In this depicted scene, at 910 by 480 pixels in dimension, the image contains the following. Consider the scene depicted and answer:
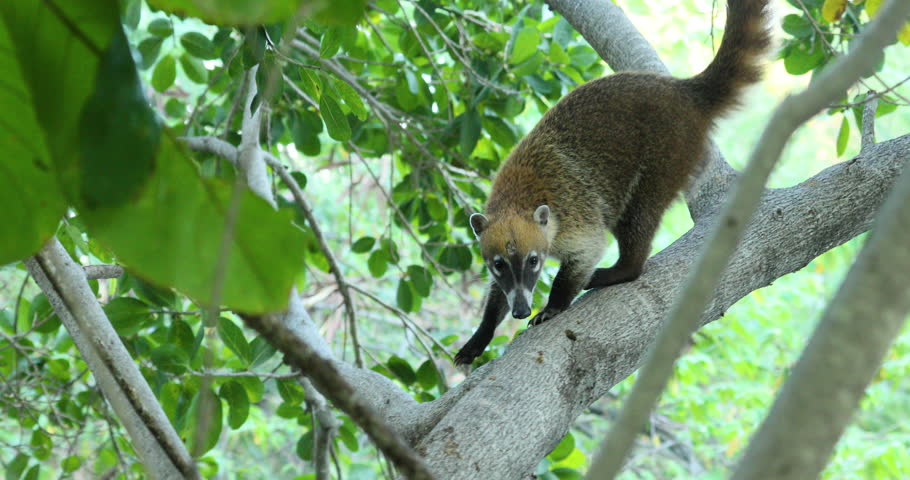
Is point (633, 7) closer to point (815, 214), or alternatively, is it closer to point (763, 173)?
point (815, 214)

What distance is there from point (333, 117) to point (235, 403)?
1.20 meters

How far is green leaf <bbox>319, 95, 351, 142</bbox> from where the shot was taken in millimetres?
2617

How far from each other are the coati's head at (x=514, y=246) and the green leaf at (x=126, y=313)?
1.44 meters

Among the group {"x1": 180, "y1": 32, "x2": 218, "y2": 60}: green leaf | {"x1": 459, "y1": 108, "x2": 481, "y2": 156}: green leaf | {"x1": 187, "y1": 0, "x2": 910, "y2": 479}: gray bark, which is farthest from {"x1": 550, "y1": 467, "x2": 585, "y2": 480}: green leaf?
{"x1": 180, "y1": 32, "x2": 218, "y2": 60}: green leaf

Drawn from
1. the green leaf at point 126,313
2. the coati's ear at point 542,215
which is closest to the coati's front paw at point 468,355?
the coati's ear at point 542,215

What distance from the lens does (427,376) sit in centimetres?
334

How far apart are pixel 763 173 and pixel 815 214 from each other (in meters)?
2.29

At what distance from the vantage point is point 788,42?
3.57 meters

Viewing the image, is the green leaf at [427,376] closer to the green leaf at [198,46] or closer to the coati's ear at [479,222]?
the coati's ear at [479,222]

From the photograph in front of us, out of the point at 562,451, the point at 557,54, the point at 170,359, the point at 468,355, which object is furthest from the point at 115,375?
the point at 557,54

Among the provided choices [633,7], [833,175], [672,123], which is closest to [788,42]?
[672,123]

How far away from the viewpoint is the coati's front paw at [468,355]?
3.37 metres

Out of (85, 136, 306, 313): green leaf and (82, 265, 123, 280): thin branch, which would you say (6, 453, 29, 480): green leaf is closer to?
(82, 265, 123, 280): thin branch

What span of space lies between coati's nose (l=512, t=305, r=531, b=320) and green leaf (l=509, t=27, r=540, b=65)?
114cm
